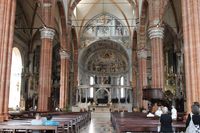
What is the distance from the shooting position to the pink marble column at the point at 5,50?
34.4 ft

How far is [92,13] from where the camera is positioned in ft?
119

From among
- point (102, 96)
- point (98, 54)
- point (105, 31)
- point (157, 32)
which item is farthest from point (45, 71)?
point (102, 96)

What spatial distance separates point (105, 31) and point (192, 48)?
28210 mm

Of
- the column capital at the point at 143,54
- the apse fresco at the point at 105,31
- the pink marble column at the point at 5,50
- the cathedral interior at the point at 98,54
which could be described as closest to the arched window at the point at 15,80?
the cathedral interior at the point at 98,54

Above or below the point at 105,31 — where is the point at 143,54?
below

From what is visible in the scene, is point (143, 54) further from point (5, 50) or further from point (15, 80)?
point (5, 50)

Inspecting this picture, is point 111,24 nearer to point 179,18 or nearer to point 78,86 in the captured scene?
point 78,86

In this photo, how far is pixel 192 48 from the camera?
10.5 m

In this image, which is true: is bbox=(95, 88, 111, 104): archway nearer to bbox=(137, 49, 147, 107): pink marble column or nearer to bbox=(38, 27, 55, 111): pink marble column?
bbox=(137, 49, 147, 107): pink marble column

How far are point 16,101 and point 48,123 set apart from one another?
23.2 m

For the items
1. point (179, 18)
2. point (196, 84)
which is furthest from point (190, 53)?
point (179, 18)

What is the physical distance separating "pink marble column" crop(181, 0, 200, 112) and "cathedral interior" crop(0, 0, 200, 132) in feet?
0.12

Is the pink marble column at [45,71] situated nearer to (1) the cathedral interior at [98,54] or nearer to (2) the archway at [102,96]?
(1) the cathedral interior at [98,54]


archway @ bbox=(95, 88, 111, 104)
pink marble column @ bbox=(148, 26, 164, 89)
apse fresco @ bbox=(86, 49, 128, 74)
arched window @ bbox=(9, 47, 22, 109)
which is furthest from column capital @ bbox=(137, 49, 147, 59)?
apse fresco @ bbox=(86, 49, 128, 74)
